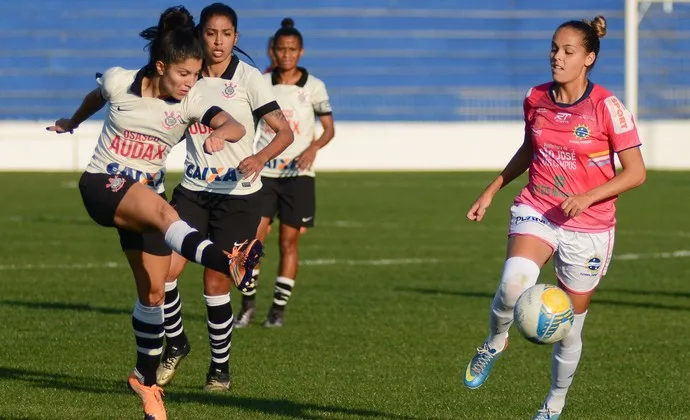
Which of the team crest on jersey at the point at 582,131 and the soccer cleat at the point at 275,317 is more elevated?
the team crest on jersey at the point at 582,131

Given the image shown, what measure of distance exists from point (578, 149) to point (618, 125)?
214mm

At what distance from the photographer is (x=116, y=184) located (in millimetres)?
6016

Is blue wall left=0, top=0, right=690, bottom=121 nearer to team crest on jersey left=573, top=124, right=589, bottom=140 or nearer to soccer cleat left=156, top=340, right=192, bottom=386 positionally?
soccer cleat left=156, top=340, right=192, bottom=386

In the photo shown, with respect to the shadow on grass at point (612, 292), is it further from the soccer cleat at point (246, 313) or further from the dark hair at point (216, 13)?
the dark hair at point (216, 13)

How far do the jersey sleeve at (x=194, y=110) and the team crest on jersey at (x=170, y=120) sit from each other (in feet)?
0.08

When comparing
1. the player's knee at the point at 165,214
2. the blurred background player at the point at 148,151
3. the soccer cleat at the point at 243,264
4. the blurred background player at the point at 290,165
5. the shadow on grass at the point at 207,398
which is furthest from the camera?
the blurred background player at the point at 290,165

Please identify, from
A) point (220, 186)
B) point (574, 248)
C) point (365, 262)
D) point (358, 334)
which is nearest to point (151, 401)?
point (220, 186)

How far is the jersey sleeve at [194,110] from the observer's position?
20.8 ft

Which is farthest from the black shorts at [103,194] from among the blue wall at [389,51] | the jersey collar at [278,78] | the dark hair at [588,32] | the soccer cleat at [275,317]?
the blue wall at [389,51]

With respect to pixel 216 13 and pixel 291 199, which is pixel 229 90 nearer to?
pixel 216 13

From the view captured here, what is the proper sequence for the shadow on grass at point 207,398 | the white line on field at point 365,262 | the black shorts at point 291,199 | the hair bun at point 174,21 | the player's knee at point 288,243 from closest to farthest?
1. the hair bun at point 174,21
2. the shadow on grass at point 207,398
3. the black shorts at point 291,199
4. the player's knee at point 288,243
5. the white line on field at point 365,262

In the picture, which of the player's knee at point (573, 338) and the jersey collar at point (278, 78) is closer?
the player's knee at point (573, 338)

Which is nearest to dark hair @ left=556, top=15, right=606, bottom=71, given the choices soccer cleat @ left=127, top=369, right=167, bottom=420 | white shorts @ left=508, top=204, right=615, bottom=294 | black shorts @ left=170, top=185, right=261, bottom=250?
white shorts @ left=508, top=204, right=615, bottom=294

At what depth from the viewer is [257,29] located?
35844mm
